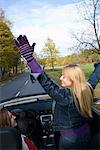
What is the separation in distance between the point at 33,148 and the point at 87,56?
22468 millimetres

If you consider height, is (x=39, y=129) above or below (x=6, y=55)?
below

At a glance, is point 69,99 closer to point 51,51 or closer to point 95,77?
point 95,77

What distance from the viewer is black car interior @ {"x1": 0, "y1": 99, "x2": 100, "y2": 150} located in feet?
12.7

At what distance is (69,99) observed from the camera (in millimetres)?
2828

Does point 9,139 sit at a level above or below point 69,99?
below

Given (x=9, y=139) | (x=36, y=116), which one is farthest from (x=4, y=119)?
(x=36, y=116)

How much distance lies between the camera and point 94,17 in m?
24.6

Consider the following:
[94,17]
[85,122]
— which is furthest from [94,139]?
[94,17]

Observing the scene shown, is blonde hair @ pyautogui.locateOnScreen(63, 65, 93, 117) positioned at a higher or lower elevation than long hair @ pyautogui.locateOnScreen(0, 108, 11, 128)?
higher

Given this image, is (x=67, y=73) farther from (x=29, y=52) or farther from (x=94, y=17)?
(x=94, y=17)

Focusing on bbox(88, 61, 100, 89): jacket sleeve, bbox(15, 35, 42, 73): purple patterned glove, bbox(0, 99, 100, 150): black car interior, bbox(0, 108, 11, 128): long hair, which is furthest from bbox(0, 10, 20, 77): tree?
bbox(15, 35, 42, 73): purple patterned glove

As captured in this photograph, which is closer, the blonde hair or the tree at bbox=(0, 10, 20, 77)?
the blonde hair

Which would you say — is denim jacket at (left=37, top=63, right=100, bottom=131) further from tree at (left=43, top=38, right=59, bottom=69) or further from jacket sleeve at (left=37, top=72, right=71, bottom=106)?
tree at (left=43, top=38, right=59, bottom=69)

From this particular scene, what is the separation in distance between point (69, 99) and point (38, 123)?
1524mm
